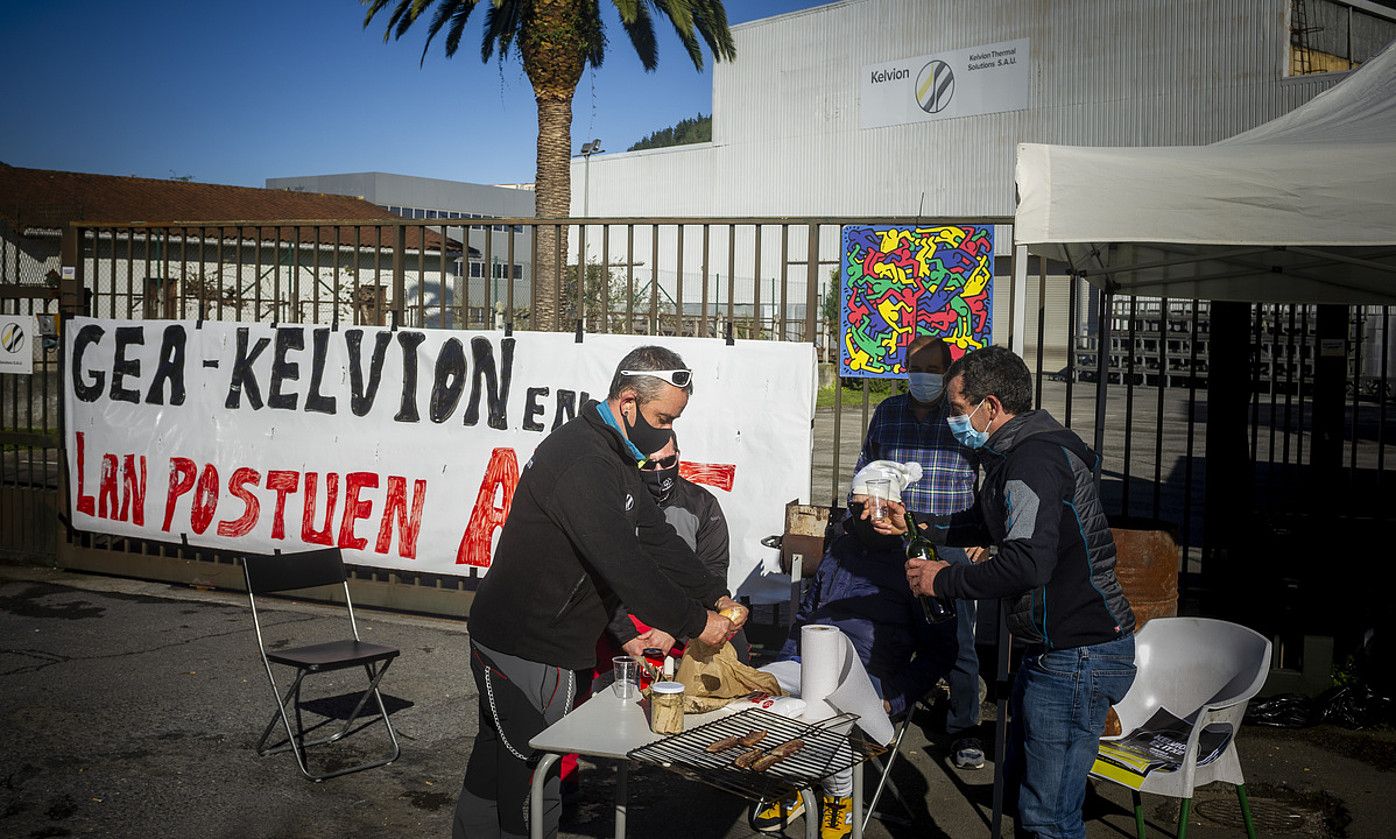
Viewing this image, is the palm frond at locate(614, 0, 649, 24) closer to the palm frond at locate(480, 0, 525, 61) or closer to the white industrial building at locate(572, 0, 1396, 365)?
the palm frond at locate(480, 0, 525, 61)

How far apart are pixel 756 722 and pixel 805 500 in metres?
3.41

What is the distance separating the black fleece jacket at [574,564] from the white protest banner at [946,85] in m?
40.3

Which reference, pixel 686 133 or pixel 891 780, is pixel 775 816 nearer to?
pixel 891 780

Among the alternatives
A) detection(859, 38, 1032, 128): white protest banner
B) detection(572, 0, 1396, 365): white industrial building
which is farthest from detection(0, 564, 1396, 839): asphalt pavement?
detection(859, 38, 1032, 128): white protest banner

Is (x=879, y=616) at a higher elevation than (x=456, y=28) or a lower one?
lower

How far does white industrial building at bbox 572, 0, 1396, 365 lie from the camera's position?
35.7m

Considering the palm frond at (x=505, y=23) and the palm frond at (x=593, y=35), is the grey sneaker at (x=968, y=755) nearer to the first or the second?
the palm frond at (x=593, y=35)

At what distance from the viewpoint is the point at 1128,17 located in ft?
124

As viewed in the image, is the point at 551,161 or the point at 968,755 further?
the point at 551,161

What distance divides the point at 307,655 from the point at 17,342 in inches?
215

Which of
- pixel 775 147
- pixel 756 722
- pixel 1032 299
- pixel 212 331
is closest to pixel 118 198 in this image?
pixel 775 147

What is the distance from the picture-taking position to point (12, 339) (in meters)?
9.09

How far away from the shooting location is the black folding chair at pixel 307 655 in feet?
16.8

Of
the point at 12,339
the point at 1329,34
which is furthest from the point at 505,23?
the point at 1329,34
